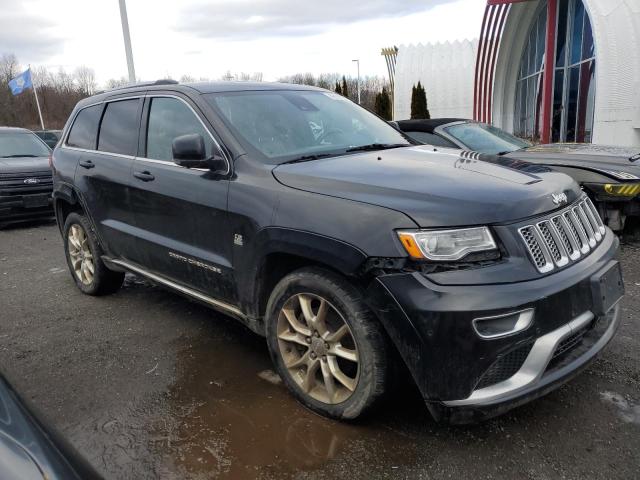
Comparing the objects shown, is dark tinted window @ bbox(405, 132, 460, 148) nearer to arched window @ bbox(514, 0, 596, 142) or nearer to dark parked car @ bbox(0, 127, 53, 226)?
dark parked car @ bbox(0, 127, 53, 226)

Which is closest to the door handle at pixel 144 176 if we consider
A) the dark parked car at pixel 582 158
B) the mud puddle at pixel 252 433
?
the mud puddle at pixel 252 433

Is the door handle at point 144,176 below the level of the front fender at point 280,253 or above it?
above

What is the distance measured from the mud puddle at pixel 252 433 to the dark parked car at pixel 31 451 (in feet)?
4.00

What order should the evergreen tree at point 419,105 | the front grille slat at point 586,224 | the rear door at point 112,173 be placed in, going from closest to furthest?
the front grille slat at point 586,224
the rear door at point 112,173
the evergreen tree at point 419,105

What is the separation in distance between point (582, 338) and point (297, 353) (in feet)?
4.92

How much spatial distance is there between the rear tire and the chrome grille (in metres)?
3.72

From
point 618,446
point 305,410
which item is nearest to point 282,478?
point 305,410

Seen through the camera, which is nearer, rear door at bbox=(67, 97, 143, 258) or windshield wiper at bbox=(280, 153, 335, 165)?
windshield wiper at bbox=(280, 153, 335, 165)

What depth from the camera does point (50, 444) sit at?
1302mm

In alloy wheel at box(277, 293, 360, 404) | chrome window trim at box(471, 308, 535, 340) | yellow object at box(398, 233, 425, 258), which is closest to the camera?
chrome window trim at box(471, 308, 535, 340)

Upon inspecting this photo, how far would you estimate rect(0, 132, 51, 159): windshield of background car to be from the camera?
386 inches

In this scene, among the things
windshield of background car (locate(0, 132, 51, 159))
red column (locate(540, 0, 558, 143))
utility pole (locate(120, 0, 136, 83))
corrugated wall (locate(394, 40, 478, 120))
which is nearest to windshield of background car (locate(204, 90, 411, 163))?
windshield of background car (locate(0, 132, 51, 159))

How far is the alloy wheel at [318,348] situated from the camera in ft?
8.71

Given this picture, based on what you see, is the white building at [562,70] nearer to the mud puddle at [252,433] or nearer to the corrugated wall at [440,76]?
the corrugated wall at [440,76]
